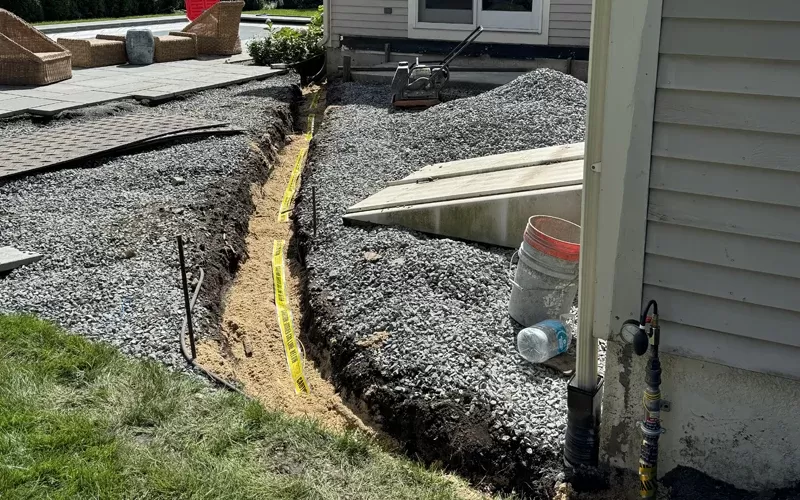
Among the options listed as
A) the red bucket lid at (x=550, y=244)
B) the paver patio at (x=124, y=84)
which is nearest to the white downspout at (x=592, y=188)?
the red bucket lid at (x=550, y=244)

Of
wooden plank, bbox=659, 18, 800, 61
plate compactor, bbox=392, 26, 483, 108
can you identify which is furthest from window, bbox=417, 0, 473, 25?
wooden plank, bbox=659, 18, 800, 61

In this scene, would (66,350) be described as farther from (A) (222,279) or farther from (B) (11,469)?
(A) (222,279)

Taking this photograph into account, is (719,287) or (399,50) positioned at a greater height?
(399,50)

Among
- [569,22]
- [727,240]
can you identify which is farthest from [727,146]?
[569,22]

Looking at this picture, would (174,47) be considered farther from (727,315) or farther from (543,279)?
(727,315)

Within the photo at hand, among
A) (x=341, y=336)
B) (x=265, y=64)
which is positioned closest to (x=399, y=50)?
(x=265, y=64)

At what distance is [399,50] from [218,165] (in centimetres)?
635

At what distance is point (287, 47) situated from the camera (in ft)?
51.5

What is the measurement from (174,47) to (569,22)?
348 inches

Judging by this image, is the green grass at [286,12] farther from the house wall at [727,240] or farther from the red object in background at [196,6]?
the house wall at [727,240]

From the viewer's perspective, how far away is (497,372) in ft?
14.7

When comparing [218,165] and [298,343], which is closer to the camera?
[298,343]

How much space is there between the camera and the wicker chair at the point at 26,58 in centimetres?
1291

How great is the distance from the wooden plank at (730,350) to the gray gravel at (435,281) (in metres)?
0.90
